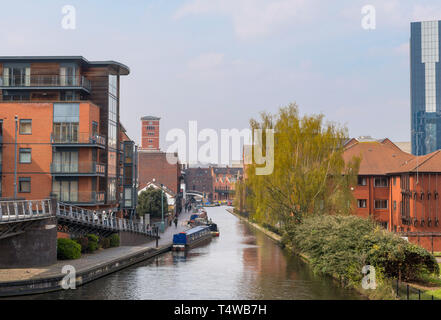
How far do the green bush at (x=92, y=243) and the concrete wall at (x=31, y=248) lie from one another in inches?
287

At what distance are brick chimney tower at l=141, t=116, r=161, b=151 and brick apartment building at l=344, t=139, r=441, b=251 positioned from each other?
383 feet

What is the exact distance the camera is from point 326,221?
3800 centimetres

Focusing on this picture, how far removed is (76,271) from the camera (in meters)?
31.3

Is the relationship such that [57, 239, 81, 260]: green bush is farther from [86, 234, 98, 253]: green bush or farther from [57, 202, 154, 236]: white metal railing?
[86, 234, 98, 253]: green bush

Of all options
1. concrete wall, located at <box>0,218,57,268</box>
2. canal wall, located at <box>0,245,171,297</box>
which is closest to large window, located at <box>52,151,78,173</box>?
canal wall, located at <box>0,245,171,297</box>

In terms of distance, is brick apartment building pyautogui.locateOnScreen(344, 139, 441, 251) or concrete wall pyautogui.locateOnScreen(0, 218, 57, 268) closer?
concrete wall pyautogui.locateOnScreen(0, 218, 57, 268)

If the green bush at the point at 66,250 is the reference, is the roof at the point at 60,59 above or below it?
above

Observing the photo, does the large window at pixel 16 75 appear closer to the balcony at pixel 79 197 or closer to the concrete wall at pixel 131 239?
the balcony at pixel 79 197

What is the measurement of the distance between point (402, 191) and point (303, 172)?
11911 mm

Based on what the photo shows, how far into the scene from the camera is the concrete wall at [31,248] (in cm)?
3250

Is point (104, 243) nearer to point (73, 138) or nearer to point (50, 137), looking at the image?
point (73, 138)

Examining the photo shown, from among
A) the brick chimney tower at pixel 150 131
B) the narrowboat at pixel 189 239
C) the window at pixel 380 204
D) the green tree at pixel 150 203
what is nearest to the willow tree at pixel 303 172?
the narrowboat at pixel 189 239

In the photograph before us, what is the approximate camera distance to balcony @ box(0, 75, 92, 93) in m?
48.5
